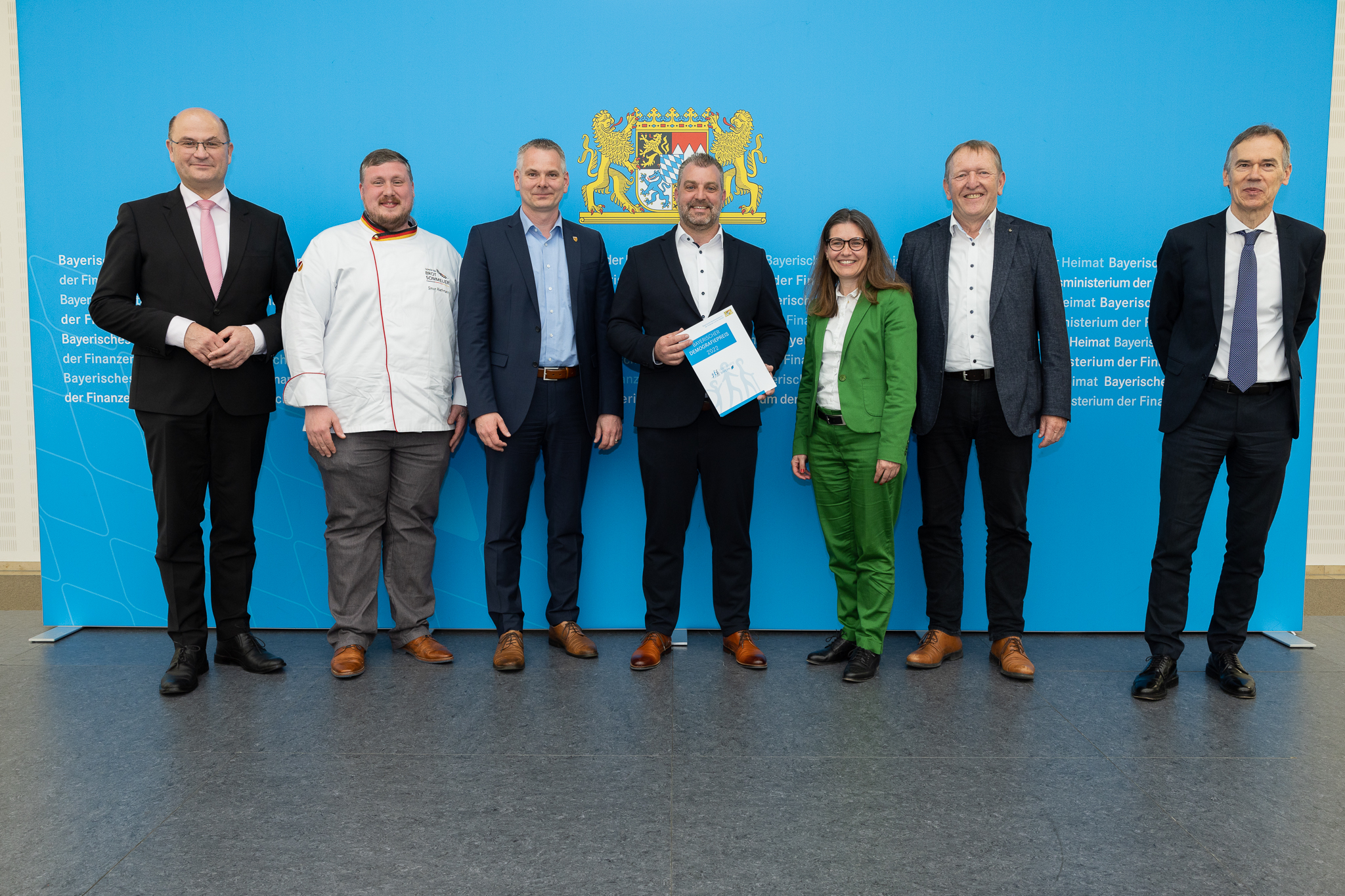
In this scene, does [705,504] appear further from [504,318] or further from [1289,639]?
[1289,639]

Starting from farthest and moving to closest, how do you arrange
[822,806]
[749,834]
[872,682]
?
[872,682], [822,806], [749,834]

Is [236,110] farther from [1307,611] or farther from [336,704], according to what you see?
[1307,611]

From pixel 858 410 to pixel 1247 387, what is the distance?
1298mm

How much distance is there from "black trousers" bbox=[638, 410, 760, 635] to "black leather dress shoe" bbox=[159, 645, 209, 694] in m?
1.67

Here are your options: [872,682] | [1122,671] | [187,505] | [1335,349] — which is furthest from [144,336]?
[1335,349]

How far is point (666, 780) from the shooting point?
8.04 ft

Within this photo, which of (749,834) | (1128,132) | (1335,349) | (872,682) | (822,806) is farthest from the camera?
(1335,349)

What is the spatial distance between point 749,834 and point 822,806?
0.80 ft

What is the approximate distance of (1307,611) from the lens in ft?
13.8

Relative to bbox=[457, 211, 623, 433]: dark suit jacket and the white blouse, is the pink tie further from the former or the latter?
the white blouse

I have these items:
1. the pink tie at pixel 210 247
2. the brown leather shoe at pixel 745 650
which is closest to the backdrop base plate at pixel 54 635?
the pink tie at pixel 210 247

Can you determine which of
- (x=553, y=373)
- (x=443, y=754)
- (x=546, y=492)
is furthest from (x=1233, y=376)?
(x=443, y=754)

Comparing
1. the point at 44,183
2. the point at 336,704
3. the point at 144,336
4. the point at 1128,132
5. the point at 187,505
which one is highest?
the point at 1128,132

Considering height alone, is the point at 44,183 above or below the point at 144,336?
above
